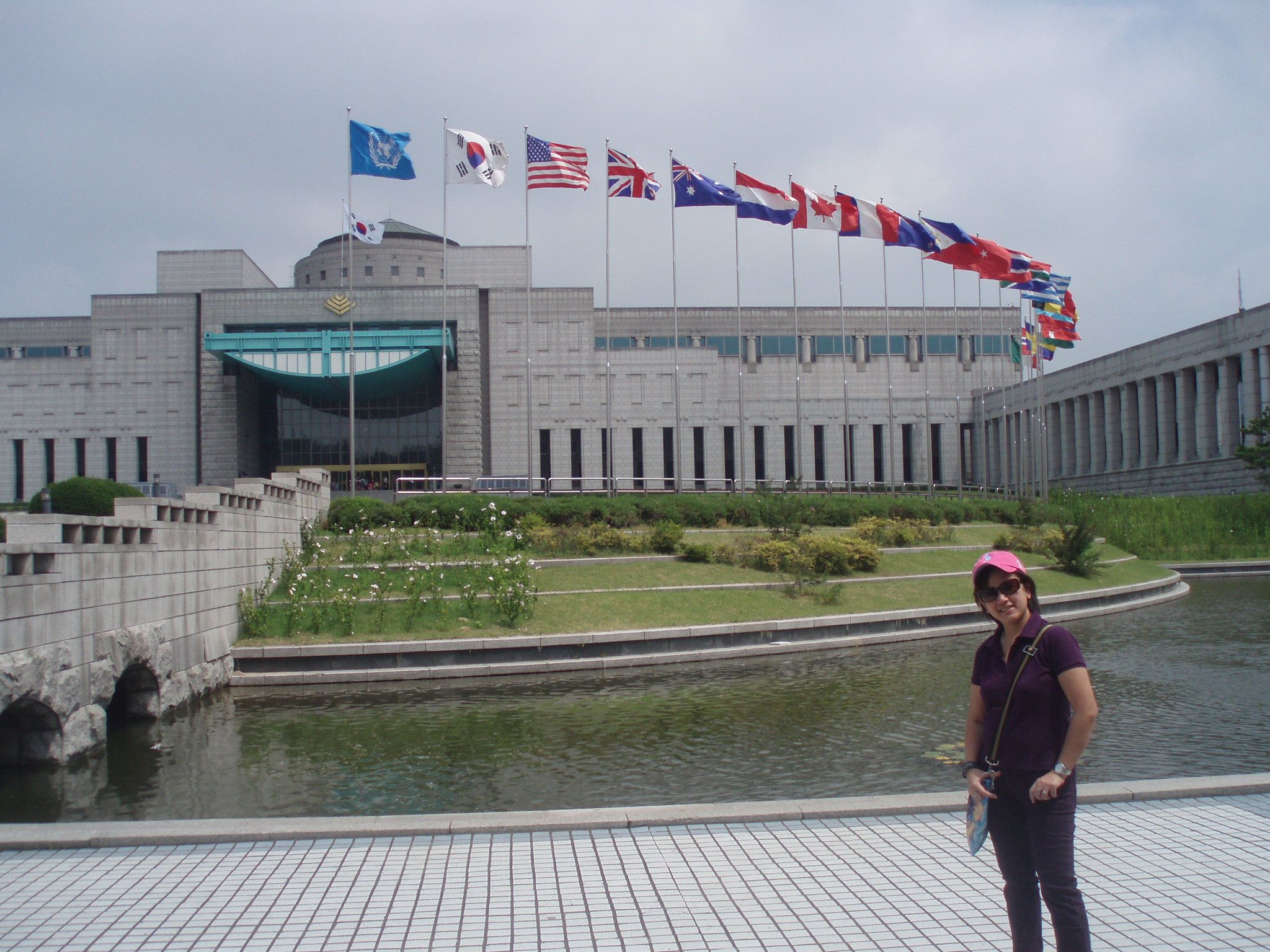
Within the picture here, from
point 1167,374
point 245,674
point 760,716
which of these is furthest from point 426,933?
point 1167,374

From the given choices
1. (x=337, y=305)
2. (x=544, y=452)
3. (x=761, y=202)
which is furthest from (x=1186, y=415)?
(x=337, y=305)

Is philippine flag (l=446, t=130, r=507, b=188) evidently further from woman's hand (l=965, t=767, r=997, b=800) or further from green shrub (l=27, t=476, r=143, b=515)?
woman's hand (l=965, t=767, r=997, b=800)

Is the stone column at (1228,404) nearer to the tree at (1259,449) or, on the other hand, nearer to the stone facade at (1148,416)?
the stone facade at (1148,416)

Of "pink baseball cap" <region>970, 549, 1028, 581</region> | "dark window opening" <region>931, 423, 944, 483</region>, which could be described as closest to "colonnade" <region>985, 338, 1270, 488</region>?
"dark window opening" <region>931, 423, 944, 483</region>

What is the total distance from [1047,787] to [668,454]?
5090 centimetres

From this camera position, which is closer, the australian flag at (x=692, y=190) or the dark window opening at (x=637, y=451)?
the australian flag at (x=692, y=190)

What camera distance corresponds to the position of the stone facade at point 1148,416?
5009cm

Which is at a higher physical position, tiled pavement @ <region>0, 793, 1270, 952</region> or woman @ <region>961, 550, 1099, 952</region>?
woman @ <region>961, 550, 1099, 952</region>

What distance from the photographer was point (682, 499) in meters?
32.4

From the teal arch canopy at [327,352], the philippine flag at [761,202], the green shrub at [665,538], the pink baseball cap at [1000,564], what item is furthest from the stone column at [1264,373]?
the pink baseball cap at [1000,564]

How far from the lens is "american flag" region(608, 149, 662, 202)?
35000mm

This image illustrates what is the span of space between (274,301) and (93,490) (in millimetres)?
31052

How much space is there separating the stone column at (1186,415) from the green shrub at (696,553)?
130 feet

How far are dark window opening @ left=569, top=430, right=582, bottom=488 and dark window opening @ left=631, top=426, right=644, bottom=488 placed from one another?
9.62ft
